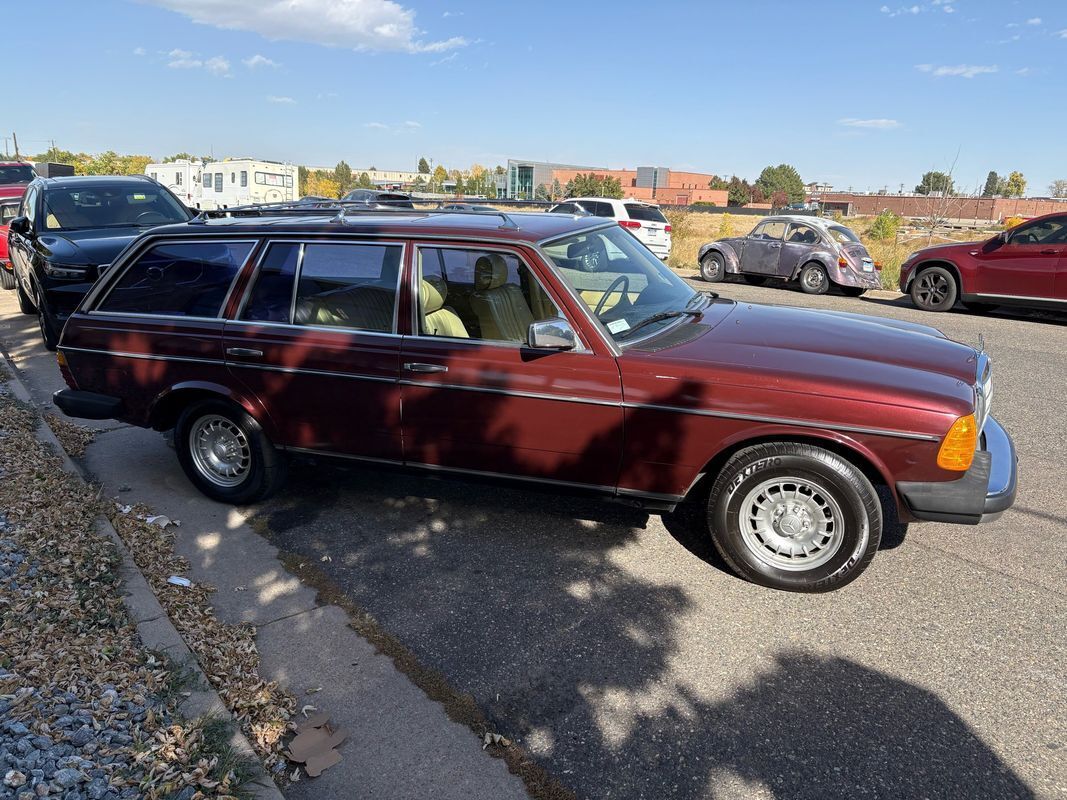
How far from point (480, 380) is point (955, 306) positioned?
12219mm

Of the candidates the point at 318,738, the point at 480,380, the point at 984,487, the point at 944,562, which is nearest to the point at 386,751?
the point at 318,738

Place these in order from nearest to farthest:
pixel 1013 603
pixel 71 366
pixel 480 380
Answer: pixel 1013 603 → pixel 480 380 → pixel 71 366

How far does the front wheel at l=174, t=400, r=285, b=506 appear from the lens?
4691 millimetres

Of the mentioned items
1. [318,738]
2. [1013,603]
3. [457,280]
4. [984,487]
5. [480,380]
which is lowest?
[318,738]

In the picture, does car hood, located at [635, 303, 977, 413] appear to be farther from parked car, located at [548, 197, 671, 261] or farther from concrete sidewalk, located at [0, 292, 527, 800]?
parked car, located at [548, 197, 671, 261]

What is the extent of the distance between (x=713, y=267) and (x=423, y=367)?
45.9 ft

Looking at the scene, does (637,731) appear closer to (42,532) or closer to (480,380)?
(480,380)

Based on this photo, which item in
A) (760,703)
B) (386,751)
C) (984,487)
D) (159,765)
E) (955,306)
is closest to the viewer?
(159,765)

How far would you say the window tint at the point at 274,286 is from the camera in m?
4.47

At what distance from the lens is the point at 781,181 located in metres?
115

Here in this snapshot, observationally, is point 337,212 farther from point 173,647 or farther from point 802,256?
point 802,256

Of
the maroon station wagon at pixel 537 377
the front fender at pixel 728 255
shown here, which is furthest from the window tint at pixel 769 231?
the maroon station wagon at pixel 537 377

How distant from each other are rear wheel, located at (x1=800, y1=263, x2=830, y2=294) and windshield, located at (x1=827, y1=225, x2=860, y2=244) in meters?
0.65

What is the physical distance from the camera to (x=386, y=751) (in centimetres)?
280
